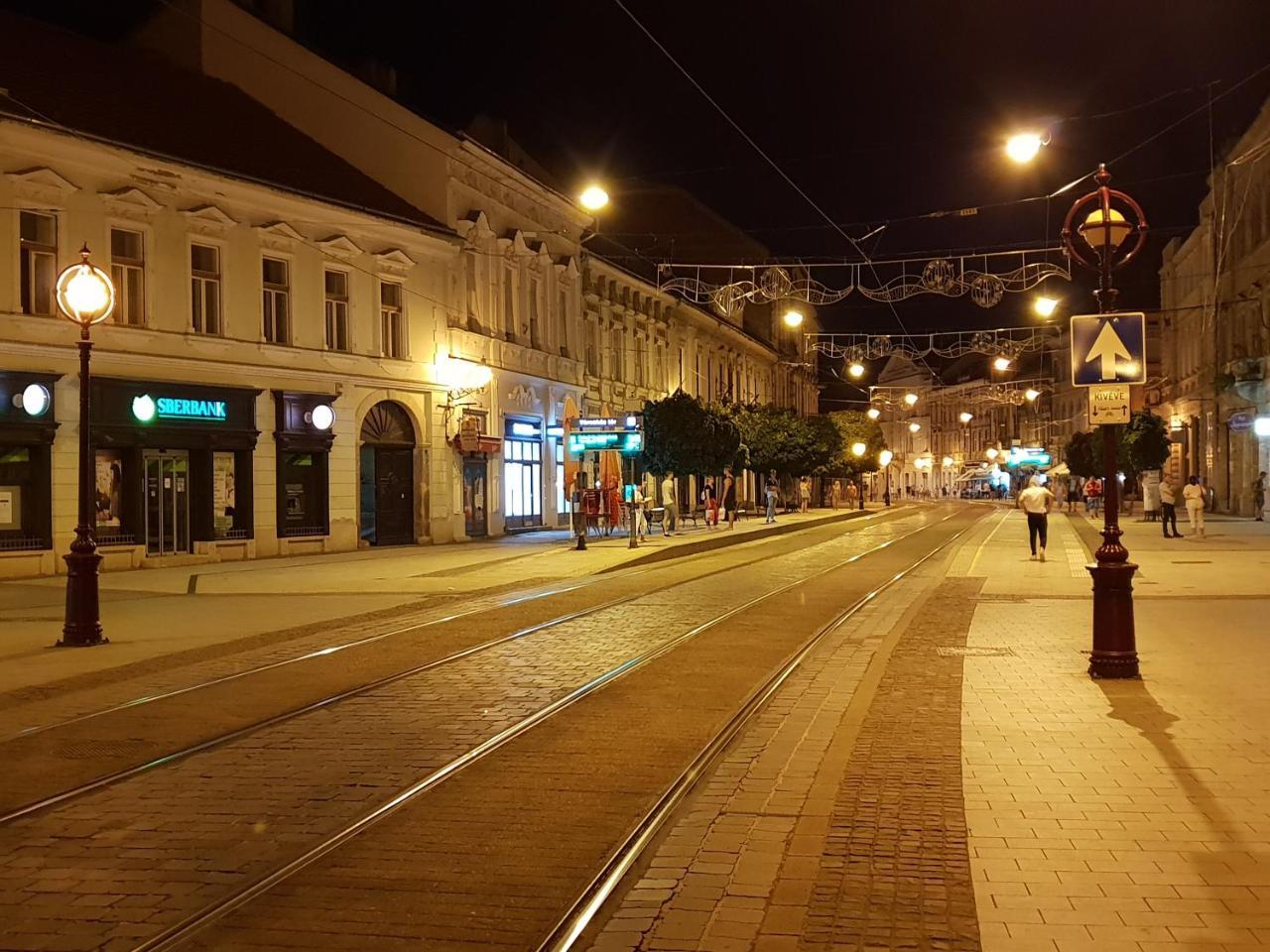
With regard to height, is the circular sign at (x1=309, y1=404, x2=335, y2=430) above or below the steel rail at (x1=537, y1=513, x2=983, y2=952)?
above

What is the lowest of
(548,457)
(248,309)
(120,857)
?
(120,857)

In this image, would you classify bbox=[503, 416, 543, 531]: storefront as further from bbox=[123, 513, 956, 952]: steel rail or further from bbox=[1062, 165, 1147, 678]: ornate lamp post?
bbox=[1062, 165, 1147, 678]: ornate lamp post

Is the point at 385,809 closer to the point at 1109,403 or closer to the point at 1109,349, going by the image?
the point at 1109,403

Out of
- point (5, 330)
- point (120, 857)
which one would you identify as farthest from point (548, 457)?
point (120, 857)

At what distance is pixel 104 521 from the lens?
79.3ft

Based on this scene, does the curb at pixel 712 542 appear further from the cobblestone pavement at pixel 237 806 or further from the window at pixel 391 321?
the cobblestone pavement at pixel 237 806

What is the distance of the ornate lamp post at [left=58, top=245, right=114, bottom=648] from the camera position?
13.3m

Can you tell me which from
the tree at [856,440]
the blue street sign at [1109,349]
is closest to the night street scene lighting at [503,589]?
the blue street sign at [1109,349]

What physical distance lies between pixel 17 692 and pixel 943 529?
34.2m

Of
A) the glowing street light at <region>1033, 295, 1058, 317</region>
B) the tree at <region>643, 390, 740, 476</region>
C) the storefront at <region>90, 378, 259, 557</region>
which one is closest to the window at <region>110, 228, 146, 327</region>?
the storefront at <region>90, 378, 259, 557</region>

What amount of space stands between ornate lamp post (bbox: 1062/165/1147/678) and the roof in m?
19.0

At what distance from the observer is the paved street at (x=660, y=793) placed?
4.88 meters

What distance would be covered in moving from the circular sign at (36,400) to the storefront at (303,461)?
18.9 feet

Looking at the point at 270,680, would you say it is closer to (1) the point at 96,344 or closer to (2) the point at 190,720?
(2) the point at 190,720
